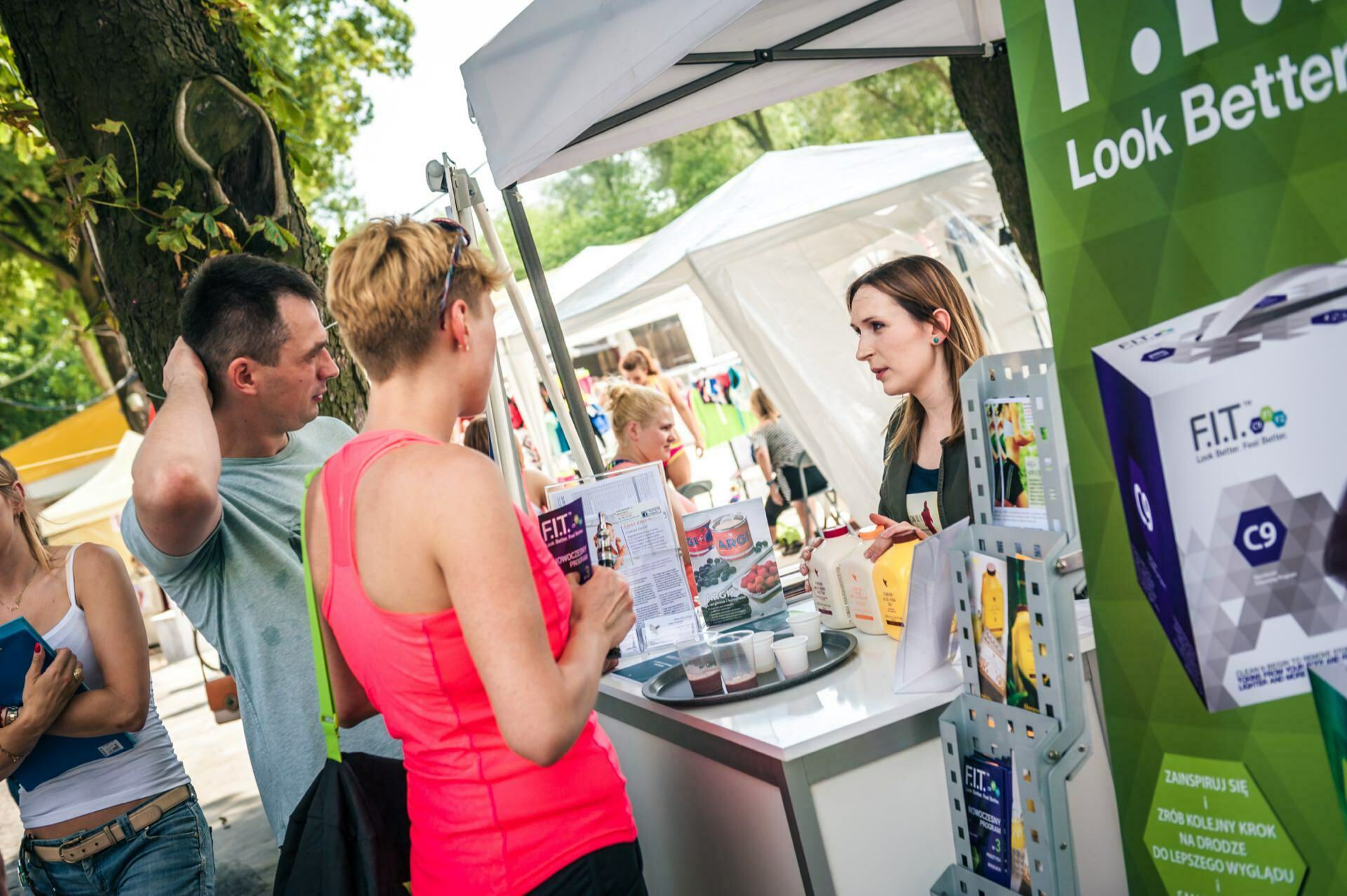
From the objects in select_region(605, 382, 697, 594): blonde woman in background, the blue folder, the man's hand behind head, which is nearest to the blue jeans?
the blue folder

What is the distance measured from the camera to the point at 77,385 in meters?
26.1

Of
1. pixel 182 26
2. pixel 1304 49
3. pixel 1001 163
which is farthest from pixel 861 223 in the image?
pixel 1304 49

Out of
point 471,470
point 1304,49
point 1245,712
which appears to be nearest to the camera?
point 1304,49

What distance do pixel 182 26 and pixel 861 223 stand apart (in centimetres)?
421

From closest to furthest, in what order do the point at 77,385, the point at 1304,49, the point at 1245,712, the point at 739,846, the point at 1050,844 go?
1. the point at 1304,49
2. the point at 1245,712
3. the point at 1050,844
4. the point at 739,846
5. the point at 77,385

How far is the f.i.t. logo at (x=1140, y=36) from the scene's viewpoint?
43.1 inches

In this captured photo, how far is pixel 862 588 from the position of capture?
2.23 meters

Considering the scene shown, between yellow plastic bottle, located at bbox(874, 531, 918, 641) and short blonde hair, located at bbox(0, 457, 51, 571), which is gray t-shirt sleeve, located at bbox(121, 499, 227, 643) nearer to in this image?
short blonde hair, located at bbox(0, 457, 51, 571)

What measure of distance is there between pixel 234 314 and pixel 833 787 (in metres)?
1.37

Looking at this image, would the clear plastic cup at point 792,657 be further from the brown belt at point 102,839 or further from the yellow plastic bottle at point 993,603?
the brown belt at point 102,839

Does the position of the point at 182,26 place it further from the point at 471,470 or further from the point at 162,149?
the point at 471,470

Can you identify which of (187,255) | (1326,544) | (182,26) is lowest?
(1326,544)

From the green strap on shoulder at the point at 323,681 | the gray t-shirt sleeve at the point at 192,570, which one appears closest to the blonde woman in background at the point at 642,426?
the gray t-shirt sleeve at the point at 192,570

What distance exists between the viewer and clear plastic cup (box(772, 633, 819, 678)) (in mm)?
2012
